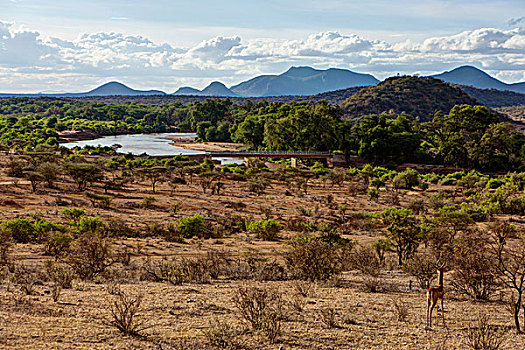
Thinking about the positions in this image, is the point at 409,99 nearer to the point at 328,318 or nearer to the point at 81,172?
the point at 81,172

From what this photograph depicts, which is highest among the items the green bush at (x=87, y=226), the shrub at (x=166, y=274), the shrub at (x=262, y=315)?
the shrub at (x=262, y=315)

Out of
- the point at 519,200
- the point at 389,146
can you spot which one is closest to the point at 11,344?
the point at 519,200

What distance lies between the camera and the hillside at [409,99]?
170500 mm

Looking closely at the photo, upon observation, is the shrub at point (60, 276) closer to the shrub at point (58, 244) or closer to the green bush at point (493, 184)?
the shrub at point (58, 244)

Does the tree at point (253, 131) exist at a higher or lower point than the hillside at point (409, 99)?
Result: lower

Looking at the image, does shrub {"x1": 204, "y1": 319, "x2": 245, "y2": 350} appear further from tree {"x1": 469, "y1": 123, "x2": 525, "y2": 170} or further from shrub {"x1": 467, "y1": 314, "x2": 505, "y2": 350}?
tree {"x1": 469, "y1": 123, "x2": 525, "y2": 170}

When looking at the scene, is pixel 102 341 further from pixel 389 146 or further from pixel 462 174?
pixel 389 146

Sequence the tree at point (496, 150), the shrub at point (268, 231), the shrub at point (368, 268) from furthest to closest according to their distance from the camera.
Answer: the tree at point (496, 150), the shrub at point (268, 231), the shrub at point (368, 268)

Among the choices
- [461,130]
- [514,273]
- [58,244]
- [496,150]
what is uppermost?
[461,130]

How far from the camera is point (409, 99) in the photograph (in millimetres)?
179625

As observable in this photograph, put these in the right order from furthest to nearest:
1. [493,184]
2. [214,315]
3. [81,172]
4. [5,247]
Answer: [493,184] < [81,172] < [5,247] < [214,315]

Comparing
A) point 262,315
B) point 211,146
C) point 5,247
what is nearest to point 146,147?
point 211,146

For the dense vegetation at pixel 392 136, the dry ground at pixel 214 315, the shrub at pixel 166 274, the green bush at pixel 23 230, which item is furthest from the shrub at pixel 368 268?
the dense vegetation at pixel 392 136

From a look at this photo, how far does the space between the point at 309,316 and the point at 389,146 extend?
62.9 meters
